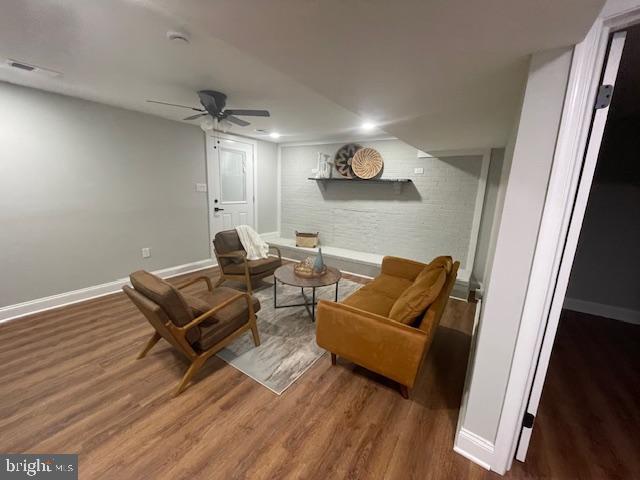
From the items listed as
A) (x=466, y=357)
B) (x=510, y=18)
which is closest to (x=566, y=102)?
(x=510, y=18)

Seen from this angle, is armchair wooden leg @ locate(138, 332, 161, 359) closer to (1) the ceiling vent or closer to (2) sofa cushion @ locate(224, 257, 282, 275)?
(2) sofa cushion @ locate(224, 257, 282, 275)

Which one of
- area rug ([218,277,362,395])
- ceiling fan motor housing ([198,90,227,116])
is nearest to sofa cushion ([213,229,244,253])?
area rug ([218,277,362,395])

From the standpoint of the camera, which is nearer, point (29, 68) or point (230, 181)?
point (29, 68)

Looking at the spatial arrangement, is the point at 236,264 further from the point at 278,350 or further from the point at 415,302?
the point at 415,302

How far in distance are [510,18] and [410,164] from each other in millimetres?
3418

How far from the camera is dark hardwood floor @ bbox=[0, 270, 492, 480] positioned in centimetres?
135

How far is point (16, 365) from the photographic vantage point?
6.54 feet

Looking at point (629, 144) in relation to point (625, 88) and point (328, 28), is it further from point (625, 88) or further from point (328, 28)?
point (328, 28)

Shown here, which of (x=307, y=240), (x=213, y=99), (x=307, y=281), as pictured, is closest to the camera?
(x=213, y=99)

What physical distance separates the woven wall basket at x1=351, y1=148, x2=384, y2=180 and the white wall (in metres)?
3.25

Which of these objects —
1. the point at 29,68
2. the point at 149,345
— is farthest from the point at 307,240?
the point at 29,68

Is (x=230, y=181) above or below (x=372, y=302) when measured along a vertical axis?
above

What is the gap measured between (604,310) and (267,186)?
17.9ft

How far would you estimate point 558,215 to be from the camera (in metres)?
1.06
